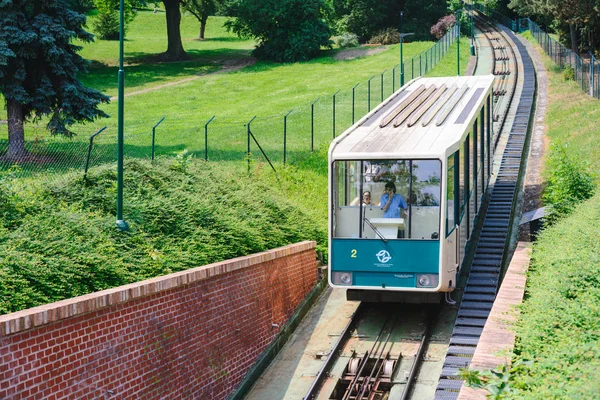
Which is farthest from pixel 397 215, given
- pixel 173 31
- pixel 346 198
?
pixel 173 31

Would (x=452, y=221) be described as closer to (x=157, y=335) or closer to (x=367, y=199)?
(x=367, y=199)

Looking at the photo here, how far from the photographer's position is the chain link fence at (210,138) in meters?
21.9

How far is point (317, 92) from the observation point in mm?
44688

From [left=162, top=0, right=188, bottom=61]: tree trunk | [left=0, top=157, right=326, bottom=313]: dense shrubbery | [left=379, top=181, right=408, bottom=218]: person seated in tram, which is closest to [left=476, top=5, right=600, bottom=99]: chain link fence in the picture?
[left=0, top=157, right=326, bottom=313]: dense shrubbery

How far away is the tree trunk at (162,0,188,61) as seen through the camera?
6031 centimetres

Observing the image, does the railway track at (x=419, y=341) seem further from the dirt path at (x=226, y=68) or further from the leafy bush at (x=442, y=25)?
the leafy bush at (x=442, y=25)

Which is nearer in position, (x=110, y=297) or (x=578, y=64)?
(x=110, y=297)

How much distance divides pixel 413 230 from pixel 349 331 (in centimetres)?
260

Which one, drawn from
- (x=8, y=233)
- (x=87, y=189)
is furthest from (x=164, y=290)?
(x=87, y=189)

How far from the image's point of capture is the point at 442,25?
67.9m

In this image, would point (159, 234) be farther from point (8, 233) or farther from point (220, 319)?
point (8, 233)

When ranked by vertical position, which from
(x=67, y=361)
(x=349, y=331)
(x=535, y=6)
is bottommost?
(x=349, y=331)

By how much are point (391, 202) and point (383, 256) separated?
1020 millimetres

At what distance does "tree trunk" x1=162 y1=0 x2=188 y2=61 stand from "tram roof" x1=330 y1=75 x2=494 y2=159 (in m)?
40.6
